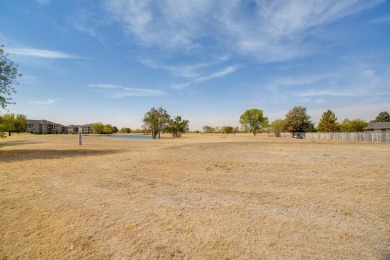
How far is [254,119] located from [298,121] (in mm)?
27938

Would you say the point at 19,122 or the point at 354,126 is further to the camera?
the point at 354,126

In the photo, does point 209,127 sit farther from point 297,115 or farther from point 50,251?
point 50,251

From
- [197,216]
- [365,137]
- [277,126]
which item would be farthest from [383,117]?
[197,216]

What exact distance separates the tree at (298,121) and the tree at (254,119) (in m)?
23.7

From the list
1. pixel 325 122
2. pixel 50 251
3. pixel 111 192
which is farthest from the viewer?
pixel 325 122

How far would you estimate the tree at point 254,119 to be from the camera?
96.6 meters

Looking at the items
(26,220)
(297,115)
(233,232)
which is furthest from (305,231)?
(297,115)

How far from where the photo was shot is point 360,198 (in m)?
6.79

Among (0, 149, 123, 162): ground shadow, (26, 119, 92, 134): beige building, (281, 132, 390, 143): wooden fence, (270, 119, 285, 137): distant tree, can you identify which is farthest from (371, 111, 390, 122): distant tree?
(26, 119, 92, 134): beige building

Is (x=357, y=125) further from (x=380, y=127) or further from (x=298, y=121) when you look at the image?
(x=298, y=121)

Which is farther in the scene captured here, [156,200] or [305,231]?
[156,200]

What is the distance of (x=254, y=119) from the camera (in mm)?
97125

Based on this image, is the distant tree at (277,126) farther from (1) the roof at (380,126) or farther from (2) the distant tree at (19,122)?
(2) the distant tree at (19,122)

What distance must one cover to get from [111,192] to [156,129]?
61924 mm
